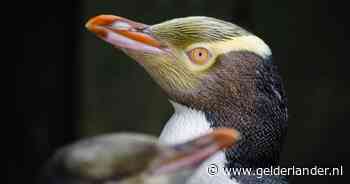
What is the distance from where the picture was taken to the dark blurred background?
344 centimetres

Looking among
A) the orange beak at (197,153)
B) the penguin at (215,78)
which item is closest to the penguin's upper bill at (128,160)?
the orange beak at (197,153)

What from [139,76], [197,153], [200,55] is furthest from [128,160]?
[139,76]

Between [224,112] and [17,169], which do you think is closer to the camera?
[224,112]

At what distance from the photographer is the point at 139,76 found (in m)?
3.65

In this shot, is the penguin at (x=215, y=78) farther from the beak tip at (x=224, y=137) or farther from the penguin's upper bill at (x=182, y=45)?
the beak tip at (x=224, y=137)

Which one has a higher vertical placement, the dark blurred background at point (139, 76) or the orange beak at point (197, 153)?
the orange beak at point (197, 153)

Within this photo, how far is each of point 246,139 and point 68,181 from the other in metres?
0.54

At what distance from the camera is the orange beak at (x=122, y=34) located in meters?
1.81

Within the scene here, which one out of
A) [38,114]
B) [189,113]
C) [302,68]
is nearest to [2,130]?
[38,114]

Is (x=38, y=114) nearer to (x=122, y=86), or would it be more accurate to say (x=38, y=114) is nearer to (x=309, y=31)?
(x=122, y=86)

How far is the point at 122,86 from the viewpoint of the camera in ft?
12.0

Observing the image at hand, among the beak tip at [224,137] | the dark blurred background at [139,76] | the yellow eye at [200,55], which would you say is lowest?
the dark blurred background at [139,76]

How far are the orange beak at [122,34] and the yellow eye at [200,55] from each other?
0.08m

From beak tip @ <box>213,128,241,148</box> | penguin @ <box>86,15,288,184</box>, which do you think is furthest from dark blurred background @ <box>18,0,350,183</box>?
beak tip @ <box>213,128,241,148</box>
